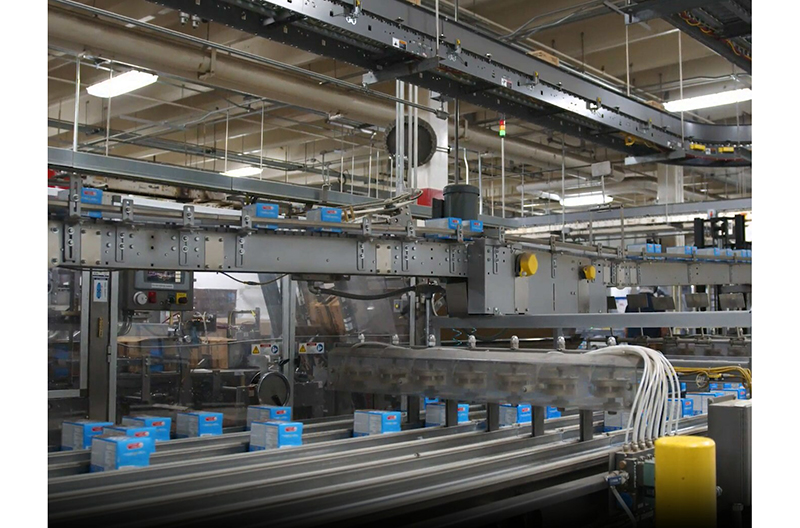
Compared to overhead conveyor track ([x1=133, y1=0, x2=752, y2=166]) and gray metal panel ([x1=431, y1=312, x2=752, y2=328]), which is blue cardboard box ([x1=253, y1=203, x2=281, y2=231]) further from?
gray metal panel ([x1=431, y1=312, x2=752, y2=328])

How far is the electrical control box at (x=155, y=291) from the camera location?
4941mm

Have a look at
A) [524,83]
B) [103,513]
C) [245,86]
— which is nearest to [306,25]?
[524,83]

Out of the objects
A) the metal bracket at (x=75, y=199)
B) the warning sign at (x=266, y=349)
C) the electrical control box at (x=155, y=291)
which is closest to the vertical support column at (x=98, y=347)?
the electrical control box at (x=155, y=291)

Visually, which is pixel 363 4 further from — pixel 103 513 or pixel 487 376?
pixel 103 513

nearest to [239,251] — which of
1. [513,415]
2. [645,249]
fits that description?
[513,415]

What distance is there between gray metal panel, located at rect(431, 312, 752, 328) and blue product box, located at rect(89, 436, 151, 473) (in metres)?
1.91

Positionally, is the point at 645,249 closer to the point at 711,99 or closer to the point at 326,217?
the point at 711,99

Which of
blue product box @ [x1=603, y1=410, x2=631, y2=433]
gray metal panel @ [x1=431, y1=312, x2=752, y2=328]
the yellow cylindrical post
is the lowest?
blue product box @ [x1=603, y1=410, x2=631, y2=433]

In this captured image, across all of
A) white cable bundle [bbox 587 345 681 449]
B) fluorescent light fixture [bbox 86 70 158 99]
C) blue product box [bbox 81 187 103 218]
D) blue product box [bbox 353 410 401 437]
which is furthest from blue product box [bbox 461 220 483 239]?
fluorescent light fixture [bbox 86 70 158 99]

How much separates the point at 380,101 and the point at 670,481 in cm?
622

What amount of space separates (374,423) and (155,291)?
2.27 m

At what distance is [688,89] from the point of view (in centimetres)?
870

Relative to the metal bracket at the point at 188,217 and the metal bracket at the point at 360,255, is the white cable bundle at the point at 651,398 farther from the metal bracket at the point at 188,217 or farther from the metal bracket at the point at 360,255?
the metal bracket at the point at 188,217

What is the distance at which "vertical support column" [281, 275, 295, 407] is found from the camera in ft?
18.5
